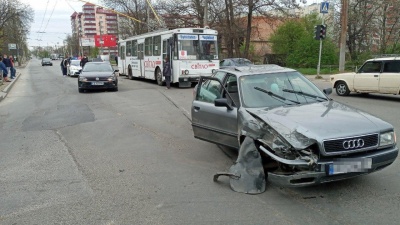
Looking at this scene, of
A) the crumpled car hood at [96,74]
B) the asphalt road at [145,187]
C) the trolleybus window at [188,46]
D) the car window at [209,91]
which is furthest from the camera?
the trolleybus window at [188,46]

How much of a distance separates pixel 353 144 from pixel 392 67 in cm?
994

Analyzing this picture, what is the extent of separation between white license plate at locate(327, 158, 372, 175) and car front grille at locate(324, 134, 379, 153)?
0.13m

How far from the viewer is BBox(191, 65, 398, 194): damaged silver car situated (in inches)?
154

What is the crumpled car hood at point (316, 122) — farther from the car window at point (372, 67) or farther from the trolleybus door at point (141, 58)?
the trolleybus door at point (141, 58)

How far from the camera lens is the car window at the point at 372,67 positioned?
41.6ft

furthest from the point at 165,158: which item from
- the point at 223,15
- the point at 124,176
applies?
the point at 223,15

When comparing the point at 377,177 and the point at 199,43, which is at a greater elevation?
the point at 199,43

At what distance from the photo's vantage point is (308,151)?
12.9ft

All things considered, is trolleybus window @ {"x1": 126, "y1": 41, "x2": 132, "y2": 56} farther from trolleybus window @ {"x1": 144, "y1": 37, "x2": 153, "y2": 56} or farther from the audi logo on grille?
the audi logo on grille

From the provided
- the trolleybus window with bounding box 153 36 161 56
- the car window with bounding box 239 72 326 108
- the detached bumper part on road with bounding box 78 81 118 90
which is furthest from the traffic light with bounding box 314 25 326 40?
the car window with bounding box 239 72 326 108

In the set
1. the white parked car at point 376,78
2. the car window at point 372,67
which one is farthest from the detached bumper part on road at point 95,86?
the car window at point 372,67

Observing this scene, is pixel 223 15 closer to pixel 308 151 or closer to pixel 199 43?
pixel 199 43

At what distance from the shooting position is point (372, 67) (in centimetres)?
1292

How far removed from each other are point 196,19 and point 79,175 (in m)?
35.1
